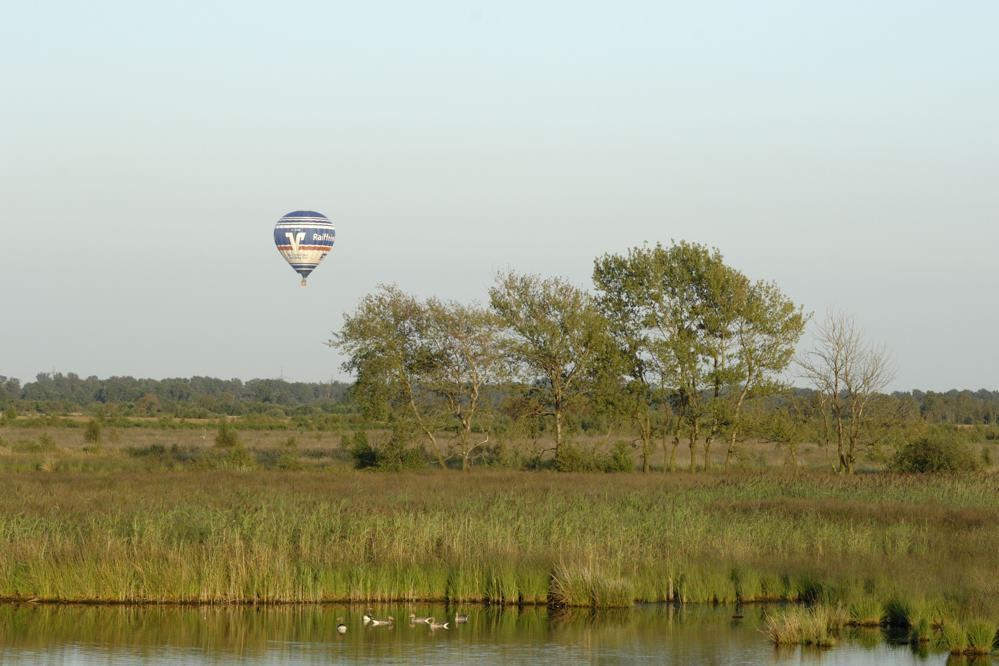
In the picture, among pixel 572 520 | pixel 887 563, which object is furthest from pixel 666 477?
pixel 887 563

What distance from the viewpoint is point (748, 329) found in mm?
52781

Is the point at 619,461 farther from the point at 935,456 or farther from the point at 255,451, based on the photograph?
the point at 255,451

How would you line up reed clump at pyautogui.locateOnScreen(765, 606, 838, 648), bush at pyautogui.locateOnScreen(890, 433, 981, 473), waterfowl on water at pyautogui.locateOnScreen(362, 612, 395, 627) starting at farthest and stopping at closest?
1. bush at pyautogui.locateOnScreen(890, 433, 981, 473)
2. waterfowl on water at pyautogui.locateOnScreen(362, 612, 395, 627)
3. reed clump at pyautogui.locateOnScreen(765, 606, 838, 648)

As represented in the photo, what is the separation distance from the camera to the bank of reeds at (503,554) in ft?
73.6

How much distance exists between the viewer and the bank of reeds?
22.4 m

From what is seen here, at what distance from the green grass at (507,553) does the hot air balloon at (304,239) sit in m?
35.0

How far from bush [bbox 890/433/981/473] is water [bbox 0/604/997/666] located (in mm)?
30545

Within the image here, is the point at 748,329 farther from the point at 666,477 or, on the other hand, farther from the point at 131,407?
the point at 131,407

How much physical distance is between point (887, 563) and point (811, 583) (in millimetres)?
1635

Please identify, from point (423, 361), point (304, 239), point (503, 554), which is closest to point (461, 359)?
point (423, 361)

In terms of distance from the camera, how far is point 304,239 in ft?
216

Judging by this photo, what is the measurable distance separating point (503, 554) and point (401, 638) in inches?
180

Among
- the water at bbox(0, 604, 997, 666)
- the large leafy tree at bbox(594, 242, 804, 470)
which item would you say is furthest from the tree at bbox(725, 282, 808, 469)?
the water at bbox(0, 604, 997, 666)

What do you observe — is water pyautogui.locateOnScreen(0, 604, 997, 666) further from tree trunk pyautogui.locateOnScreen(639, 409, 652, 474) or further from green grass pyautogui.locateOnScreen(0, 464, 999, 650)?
tree trunk pyautogui.locateOnScreen(639, 409, 652, 474)
